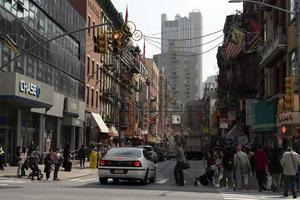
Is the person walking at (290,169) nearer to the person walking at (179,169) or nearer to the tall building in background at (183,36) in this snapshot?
the person walking at (179,169)

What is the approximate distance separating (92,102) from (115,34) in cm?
3445

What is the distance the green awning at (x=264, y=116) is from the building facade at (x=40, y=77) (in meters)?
14.6

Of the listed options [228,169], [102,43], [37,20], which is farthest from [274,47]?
[37,20]

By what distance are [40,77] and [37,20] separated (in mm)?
3969

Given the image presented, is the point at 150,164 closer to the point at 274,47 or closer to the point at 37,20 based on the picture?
the point at 274,47

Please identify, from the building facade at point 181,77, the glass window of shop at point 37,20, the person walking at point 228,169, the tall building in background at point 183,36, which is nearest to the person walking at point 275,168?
the person walking at point 228,169

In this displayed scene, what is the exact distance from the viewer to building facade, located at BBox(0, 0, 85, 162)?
108ft

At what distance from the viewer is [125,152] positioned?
76.5ft

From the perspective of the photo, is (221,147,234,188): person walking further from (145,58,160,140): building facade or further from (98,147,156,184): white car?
(145,58,160,140): building facade

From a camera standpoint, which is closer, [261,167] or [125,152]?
[261,167]

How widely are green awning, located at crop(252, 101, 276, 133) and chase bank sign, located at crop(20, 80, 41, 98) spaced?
15.4 metres

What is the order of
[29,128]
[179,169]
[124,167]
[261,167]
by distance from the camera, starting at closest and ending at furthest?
1. [124,167]
2. [261,167]
3. [179,169]
4. [29,128]

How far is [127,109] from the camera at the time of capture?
280 ft

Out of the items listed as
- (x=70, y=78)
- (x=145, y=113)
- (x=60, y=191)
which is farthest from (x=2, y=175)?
(x=145, y=113)
